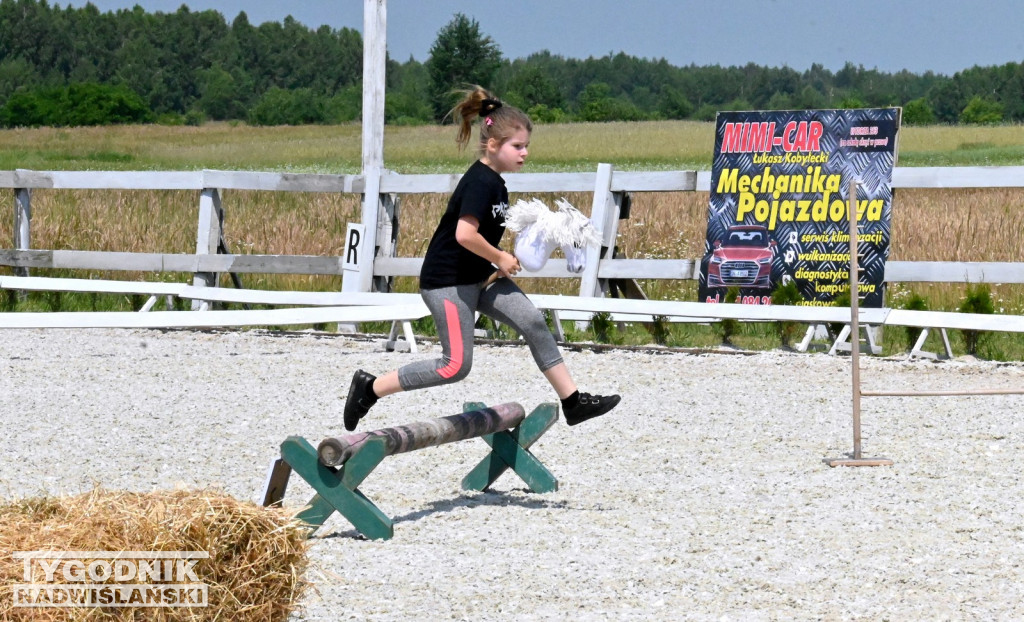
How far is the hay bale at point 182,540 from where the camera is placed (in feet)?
10.3

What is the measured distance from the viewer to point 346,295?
1109 cm

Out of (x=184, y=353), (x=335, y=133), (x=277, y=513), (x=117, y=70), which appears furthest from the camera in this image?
(x=117, y=70)

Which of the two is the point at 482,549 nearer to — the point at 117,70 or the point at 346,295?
the point at 346,295

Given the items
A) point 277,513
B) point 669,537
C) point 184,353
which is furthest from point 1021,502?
point 184,353

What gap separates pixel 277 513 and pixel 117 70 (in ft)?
345

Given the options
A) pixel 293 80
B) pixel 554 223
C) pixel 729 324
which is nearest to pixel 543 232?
pixel 554 223

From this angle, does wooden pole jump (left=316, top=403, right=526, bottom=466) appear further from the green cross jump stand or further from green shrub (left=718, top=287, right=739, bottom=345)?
green shrub (left=718, top=287, right=739, bottom=345)

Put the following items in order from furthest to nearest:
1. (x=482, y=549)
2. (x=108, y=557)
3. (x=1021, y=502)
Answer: (x=1021, y=502) < (x=482, y=549) < (x=108, y=557)

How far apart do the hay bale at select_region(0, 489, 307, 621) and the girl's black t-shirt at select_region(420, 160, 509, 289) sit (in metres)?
2.03

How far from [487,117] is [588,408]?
1293mm

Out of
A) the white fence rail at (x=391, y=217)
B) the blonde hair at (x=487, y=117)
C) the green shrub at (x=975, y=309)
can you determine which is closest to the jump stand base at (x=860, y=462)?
the blonde hair at (x=487, y=117)

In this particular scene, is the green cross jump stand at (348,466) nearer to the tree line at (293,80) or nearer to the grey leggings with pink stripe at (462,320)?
the grey leggings with pink stripe at (462,320)

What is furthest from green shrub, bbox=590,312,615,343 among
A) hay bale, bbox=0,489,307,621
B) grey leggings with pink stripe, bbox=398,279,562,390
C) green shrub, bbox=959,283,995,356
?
hay bale, bbox=0,489,307,621

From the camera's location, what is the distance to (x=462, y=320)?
5457 millimetres
